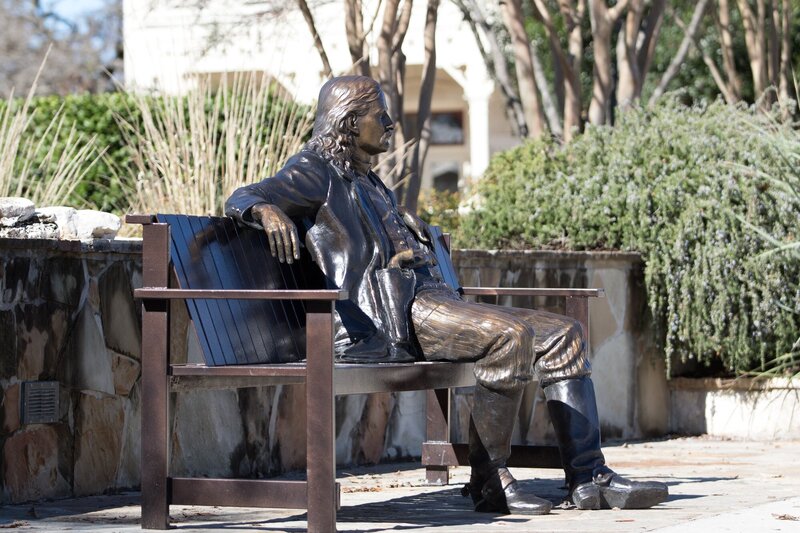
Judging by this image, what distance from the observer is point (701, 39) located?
17594mm

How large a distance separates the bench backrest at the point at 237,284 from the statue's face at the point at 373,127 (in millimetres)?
451

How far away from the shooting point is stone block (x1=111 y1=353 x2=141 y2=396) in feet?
18.7

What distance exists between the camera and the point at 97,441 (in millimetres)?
5562

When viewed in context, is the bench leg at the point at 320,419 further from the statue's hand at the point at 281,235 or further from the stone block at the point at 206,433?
the stone block at the point at 206,433

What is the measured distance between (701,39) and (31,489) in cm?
1381

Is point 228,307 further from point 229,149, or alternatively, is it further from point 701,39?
point 701,39

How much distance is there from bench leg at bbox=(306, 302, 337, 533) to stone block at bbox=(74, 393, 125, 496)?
1.53 m

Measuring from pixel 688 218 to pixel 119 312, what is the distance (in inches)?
151

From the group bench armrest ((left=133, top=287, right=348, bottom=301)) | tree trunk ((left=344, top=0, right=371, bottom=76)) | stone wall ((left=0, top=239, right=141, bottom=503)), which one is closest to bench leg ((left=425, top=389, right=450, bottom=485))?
stone wall ((left=0, top=239, right=141, bottom=503))

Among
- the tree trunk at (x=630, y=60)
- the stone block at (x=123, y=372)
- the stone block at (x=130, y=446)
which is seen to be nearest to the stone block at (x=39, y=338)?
the stone block at (x=123, y=372)

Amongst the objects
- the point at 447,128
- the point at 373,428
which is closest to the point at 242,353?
the point at 373,428

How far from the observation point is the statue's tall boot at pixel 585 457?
195 inches

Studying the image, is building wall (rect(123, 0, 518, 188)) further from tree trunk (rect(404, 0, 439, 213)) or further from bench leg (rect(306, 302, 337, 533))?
bench leg (rect(306, 302, 337, 533))

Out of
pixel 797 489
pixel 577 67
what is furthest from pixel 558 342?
pixel 577 67
